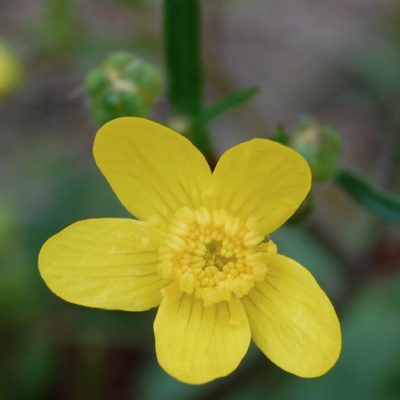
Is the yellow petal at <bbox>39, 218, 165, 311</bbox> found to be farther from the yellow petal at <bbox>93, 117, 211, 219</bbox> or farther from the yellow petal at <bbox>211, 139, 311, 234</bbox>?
the yellow petal at <bbox>211, 139, 311, 234</bbox>

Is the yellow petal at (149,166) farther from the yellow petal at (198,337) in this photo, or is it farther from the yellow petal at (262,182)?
the yellow petal at (198,337)

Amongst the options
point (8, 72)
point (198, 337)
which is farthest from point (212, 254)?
point (8, 72)

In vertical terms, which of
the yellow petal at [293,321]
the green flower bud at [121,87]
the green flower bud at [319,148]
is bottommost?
the yellow petal at [293,321]

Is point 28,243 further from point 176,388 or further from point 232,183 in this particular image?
point 232,183

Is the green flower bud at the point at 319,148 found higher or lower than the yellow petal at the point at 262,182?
lower

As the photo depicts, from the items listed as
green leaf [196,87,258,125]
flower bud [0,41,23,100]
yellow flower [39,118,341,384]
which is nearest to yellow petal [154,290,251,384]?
yellow flower [39,118,341,384]

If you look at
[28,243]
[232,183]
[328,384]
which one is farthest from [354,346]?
[232,183]

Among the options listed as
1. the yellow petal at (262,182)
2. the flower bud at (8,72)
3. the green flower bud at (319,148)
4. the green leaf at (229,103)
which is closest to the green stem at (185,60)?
the green leaf at (229,103)

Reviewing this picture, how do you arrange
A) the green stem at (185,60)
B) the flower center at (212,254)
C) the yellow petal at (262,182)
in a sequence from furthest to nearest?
the green stem at (185,60)
the flower center at (212,254)
the yellow petal at (262,182)
